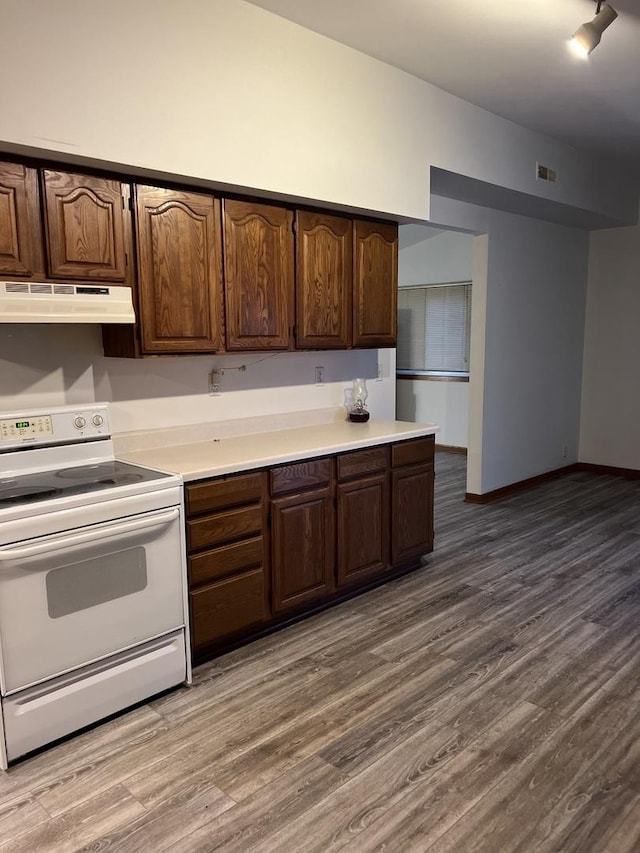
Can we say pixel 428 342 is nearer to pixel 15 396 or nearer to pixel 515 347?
pixel 515 347

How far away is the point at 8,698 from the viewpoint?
215cm

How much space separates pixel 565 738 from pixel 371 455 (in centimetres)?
164

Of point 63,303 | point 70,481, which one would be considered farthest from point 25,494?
point 63,303

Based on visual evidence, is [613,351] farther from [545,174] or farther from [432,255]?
[545,174]

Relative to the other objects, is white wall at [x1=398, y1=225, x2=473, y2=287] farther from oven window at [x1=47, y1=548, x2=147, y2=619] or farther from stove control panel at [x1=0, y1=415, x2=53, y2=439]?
oven window at [x1=47, y1=548, x2=147, y2=619]

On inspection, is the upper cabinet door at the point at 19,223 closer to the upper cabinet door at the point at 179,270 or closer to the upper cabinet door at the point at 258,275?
the upper cabinet door at the point at 179,270

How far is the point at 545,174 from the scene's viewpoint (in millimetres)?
4629

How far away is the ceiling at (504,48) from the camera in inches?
107

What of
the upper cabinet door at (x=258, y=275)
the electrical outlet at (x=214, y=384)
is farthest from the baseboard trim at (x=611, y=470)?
the electrical outlet at (x=214, y=384)

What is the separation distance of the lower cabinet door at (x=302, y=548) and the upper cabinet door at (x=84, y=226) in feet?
4.32

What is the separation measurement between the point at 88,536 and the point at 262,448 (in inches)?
Answer: 41.7

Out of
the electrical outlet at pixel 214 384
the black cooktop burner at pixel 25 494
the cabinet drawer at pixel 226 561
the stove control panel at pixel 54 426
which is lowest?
the cabinet drawer at pixel 226 561

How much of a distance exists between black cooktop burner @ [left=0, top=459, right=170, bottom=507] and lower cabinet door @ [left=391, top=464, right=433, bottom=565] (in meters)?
1.60

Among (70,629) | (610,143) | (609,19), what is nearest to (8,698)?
(70,629)
